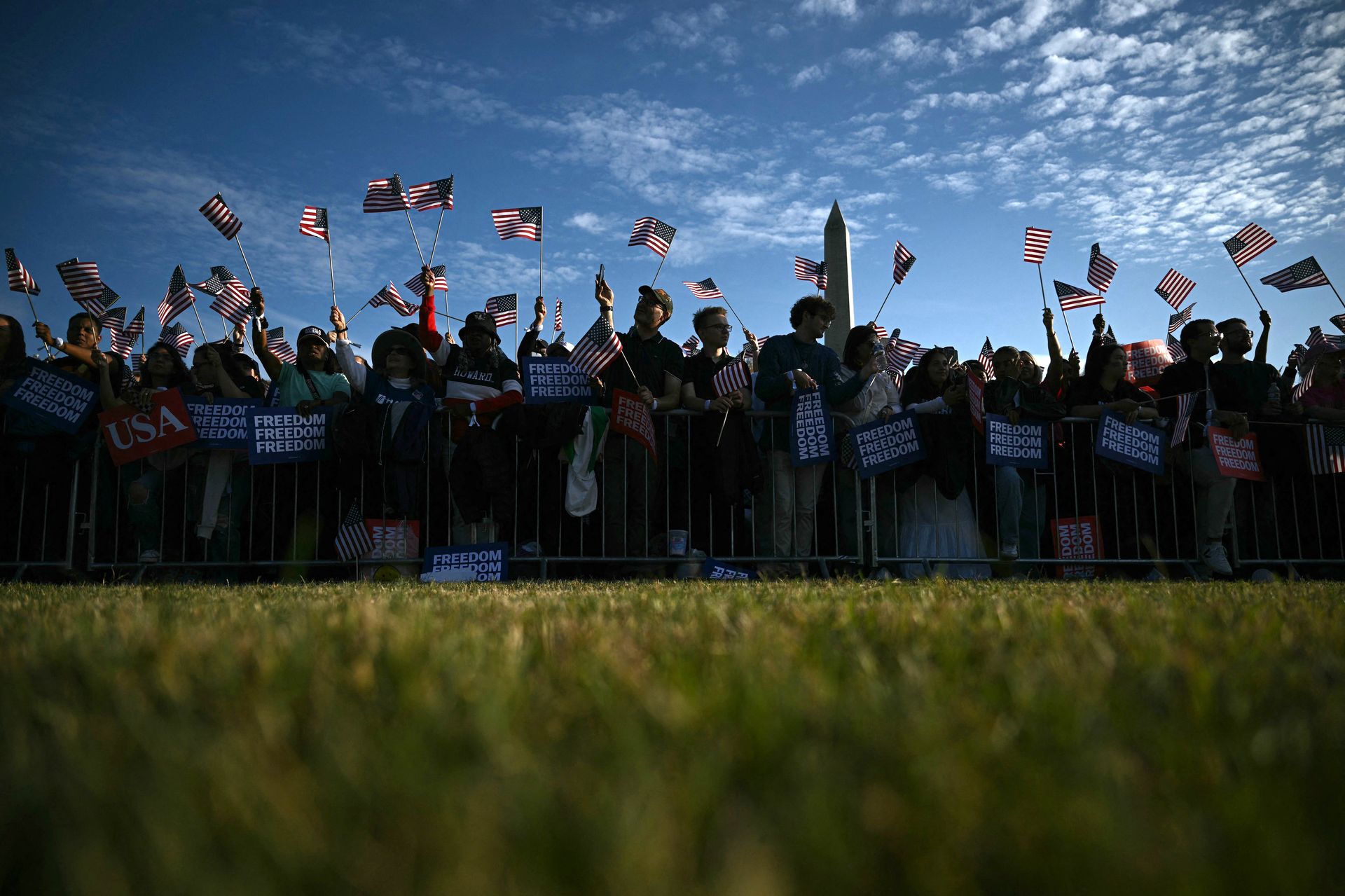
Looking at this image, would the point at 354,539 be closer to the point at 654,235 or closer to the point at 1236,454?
the point at 654,235

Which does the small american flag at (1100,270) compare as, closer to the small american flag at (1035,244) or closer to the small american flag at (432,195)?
the small american flag at (1035,244)

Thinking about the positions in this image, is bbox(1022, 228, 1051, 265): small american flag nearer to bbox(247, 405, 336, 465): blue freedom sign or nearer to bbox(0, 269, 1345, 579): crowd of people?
bbox(0, 269, 1345, 579): crowd of people

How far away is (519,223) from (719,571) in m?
6.95

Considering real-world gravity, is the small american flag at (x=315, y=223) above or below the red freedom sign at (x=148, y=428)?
above

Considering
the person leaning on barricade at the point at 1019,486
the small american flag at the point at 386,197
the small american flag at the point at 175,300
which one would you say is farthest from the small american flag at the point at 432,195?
the person leaning on barricade at the point at 1019,486

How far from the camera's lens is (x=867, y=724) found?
1185 millimetres

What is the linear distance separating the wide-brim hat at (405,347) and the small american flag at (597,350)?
149cm

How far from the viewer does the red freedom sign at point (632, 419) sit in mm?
7742

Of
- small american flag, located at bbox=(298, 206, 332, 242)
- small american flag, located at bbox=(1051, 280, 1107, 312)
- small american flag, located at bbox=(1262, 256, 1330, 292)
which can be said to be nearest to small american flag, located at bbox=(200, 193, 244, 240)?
small american flag, located at bbox=(298, 206, 332, 242)

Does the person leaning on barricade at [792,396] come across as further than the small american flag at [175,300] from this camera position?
No

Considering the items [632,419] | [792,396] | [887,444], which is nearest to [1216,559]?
[887,444]

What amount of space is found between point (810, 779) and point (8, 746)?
37.8 inches

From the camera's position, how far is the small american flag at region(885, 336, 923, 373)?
552 inches

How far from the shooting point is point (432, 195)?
12.4m
